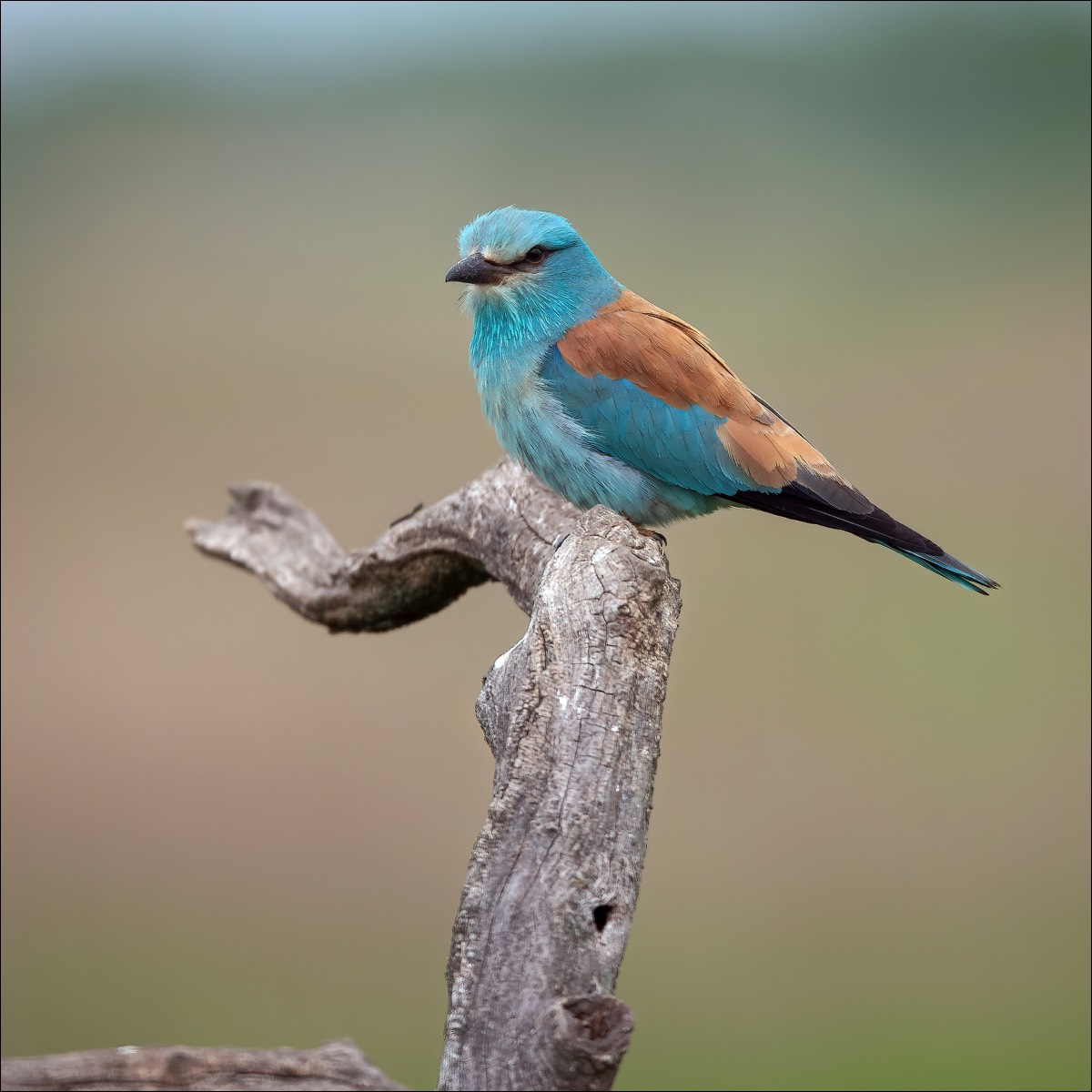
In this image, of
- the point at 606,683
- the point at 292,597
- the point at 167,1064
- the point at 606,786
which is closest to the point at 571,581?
the point at 606,683

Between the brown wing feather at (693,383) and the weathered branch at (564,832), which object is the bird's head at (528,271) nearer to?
the brown wing feather at (693,383)

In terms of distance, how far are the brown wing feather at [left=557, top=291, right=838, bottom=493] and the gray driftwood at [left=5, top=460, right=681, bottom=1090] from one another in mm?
574

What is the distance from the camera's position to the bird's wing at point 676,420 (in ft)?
7.81

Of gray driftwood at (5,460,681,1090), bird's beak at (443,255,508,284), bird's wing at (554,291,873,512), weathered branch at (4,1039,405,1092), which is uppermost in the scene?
bird's beak at (443,255,508,284)

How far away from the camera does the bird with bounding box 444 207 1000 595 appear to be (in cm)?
238

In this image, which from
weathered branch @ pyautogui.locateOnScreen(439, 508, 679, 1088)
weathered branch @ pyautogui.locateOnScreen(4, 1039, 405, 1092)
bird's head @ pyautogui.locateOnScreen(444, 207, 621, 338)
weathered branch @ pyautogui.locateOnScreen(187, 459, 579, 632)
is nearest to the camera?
weathered branch @ pyautogui.locateOnScreen(439, 508, 679, 1088)

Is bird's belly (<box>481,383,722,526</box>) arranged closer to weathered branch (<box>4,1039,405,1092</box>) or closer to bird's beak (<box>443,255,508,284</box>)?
bird's beak (<box>443,255,508,284</box>)

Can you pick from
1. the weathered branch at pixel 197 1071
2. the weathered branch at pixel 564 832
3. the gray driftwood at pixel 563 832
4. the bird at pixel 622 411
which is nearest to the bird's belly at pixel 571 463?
the bird at pixel 622 411

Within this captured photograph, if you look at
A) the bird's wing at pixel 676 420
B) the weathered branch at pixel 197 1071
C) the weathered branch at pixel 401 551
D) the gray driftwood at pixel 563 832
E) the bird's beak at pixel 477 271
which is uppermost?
the bird's beak at pixel 477 271

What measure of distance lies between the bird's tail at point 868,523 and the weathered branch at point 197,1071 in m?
1.25

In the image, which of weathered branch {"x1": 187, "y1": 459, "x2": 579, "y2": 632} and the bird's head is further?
the bird's head

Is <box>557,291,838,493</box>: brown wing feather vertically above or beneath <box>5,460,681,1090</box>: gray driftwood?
above

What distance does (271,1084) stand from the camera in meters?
1.99

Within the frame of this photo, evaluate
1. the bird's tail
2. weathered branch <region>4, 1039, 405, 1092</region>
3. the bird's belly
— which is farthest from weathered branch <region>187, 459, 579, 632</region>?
weathered branch <region>4, 1039, 405, 1092</region>
